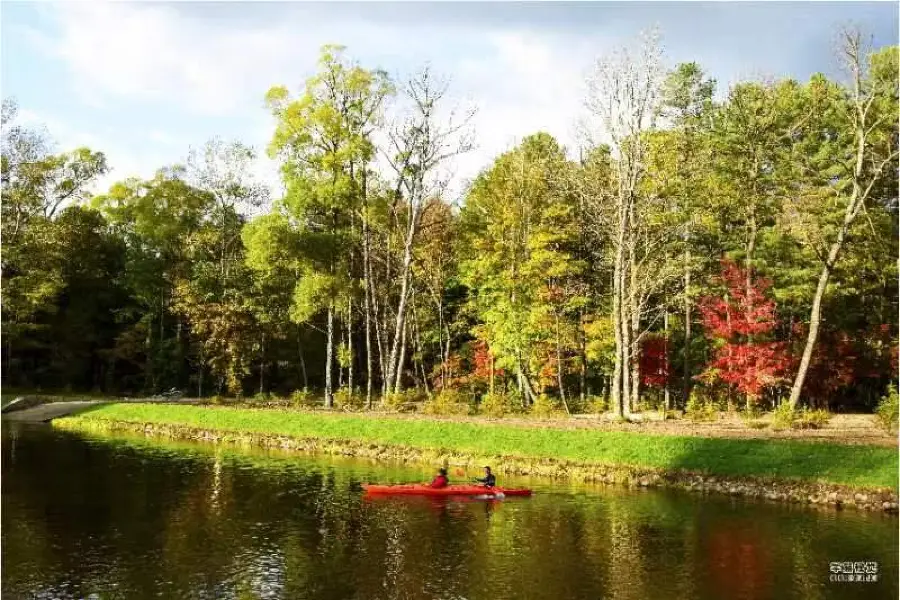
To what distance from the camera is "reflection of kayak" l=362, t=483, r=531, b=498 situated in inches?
916

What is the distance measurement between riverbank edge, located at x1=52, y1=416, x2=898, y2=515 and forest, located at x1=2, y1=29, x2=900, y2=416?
698cm

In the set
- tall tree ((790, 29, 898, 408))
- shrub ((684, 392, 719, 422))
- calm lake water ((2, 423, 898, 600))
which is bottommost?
calm lake water ((2, 423, 898, 600))

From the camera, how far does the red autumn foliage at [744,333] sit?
3797 cm

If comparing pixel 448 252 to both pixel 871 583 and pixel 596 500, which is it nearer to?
pixel 596 500

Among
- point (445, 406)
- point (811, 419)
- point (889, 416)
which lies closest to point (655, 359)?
point (445, 406)

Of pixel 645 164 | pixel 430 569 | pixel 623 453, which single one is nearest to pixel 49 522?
pixel 430 569

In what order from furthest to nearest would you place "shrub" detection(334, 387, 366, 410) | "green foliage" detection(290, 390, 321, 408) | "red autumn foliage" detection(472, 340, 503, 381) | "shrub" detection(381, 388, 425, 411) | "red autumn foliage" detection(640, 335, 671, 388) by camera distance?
"red autumn foliage" detection(472, 340, 503, 381) → "green foliage" detection(290, 390, 321, 408) → "shrub" detection(334, 387, 366, 410) → "red autumn foliage" detection(640, 335, 671, 388) → "shrub" detection(381, 388, 425, 411)

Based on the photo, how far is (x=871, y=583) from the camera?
49.7 feet

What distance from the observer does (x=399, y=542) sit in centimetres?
1822

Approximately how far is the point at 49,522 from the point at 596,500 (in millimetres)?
15254

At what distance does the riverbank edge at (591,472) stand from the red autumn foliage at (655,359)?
16.1m

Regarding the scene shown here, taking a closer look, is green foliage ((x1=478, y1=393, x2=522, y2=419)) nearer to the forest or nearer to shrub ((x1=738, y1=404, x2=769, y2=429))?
the forest

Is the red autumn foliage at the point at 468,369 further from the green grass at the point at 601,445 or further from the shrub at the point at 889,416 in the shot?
the shrub at the point at 889,416

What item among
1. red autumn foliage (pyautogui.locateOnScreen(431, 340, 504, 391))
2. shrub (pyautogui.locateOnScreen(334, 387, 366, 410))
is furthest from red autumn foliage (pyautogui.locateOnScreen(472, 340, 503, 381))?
shrub (pyautogui.locateOnScreen(334, 387, 366, 410))
